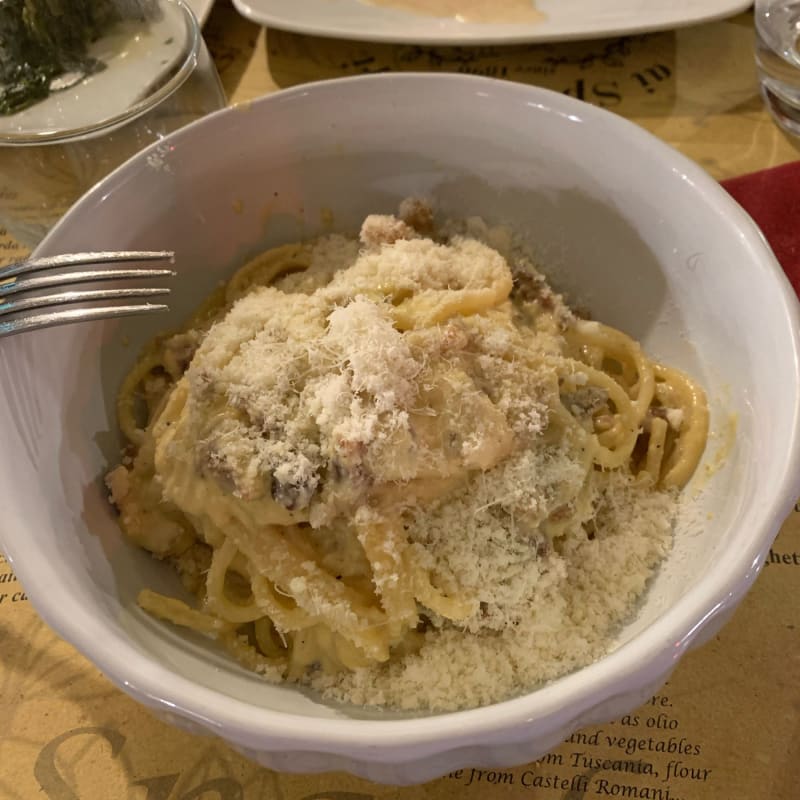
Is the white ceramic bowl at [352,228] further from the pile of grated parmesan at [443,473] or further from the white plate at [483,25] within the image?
the white plate at [483,25]

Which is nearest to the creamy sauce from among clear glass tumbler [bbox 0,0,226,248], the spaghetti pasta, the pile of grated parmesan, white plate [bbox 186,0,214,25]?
white plate [bbox 186,0,214,25]

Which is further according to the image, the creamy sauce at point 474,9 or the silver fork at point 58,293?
the creamy sauce at point 474,9

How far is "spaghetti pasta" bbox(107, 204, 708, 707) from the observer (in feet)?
3.90

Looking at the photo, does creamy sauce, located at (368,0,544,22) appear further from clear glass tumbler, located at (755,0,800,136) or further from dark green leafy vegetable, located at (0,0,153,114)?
dark green leafy vegetable, located at (0,0,153,114)

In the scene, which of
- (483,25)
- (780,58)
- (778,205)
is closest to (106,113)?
(483,25)

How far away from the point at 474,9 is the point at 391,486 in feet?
5.38

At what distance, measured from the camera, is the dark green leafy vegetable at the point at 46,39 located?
5.76 ft

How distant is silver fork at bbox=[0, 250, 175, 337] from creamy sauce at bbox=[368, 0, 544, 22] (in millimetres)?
1331

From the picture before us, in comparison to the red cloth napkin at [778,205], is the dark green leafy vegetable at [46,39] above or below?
above

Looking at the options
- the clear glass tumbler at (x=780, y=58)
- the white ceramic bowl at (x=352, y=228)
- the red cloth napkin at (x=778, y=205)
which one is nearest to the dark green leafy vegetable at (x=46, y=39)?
the white ceramic bowl at (x=352, y=228)

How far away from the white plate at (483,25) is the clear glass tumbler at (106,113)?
48 centimetres

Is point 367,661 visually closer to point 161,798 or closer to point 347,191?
point 161,798

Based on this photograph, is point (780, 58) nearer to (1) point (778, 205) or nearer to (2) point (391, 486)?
(1) point (778, 205)

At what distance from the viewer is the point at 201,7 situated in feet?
7.55
